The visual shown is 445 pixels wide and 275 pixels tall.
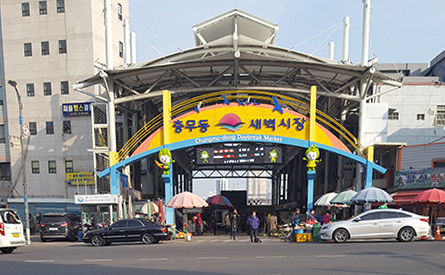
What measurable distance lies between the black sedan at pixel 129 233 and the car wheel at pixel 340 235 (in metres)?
7.88

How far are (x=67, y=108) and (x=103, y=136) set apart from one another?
20.0 ft

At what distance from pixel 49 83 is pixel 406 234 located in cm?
3153

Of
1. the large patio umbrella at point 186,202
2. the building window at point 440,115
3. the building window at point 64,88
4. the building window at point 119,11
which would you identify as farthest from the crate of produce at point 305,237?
the building window at point 119,11

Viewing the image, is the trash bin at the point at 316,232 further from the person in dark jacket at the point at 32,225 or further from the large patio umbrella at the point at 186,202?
the person in dark jacket at the point at 32,225

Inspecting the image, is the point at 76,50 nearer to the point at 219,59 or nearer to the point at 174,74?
the point at 174,74

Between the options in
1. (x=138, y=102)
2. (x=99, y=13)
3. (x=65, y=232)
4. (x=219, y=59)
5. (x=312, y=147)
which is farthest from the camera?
(x=99, y=13)

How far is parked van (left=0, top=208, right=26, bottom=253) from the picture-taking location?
579 inches

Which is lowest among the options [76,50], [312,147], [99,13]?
[312,147]

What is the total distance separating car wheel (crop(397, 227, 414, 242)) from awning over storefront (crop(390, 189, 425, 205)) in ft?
25.2

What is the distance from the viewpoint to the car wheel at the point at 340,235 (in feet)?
55.1

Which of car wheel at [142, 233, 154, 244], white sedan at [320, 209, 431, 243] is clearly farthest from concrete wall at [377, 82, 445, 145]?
car wheel at [142, 233, 154, 244]

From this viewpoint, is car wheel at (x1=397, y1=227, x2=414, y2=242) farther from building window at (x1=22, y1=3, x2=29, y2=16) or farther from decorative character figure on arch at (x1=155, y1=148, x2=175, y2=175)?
building window at (x1=22, y1=3, x2=29, y2=16)

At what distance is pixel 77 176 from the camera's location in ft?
115


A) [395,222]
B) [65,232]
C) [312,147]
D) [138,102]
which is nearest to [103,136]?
[138,102]
